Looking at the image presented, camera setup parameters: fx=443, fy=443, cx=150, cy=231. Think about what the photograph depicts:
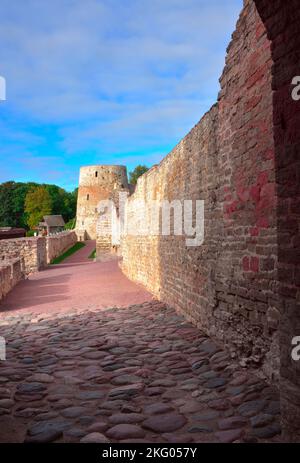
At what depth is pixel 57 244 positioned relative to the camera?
32344 mm

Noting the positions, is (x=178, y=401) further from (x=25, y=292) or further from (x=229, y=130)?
(x=25, y=292)

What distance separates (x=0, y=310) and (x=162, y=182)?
5.27 meters

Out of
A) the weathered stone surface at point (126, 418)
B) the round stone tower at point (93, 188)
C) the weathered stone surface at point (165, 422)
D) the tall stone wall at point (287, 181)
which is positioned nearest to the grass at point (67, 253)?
the round stone tower at point (93, 188)

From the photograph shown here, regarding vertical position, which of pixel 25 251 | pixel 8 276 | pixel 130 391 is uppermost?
pixel 25 251

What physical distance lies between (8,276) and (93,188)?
3898 centimetres

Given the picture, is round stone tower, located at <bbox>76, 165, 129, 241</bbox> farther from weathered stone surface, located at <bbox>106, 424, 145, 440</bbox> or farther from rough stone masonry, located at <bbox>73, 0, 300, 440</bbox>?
weathered stone surface, located at <bbox>106, 424, 145, 440</bbox>

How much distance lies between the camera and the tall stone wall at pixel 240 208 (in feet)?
15.8

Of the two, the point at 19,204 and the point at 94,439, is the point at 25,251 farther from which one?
the point at 19,204

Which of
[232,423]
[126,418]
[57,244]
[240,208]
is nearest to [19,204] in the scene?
[57,244]

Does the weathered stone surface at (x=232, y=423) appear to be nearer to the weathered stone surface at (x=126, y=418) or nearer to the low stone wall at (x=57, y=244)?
the weathered stone surface at (x=126, y=418)

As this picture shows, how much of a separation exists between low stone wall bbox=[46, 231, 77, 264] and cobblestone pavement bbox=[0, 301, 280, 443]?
21055 millimetres

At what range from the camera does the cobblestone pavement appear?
146 inches

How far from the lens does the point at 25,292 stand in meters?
14.8

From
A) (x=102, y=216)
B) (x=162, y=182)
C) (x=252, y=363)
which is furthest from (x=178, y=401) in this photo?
(x=102, y=216)
